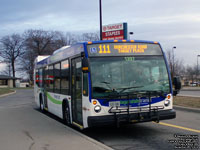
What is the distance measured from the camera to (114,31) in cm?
2909

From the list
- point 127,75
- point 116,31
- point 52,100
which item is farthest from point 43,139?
point 116,31

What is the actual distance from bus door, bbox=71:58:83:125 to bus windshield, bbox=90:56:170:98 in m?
0.91

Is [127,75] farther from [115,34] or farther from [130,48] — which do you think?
[115,34]

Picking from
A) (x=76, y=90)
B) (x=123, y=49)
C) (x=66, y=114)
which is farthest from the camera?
(x=66, y=114)

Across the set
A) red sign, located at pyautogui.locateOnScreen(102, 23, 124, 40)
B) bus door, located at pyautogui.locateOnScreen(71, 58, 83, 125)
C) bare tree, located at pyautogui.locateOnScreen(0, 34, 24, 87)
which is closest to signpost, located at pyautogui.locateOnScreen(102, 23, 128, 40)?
red sign, located at pyautogui.locateOnScreen(102, 23, 124, 40)

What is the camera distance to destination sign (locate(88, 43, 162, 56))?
8172 millimetres

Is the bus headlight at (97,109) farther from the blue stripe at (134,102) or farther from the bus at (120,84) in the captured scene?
the blue stripe at (134,102)

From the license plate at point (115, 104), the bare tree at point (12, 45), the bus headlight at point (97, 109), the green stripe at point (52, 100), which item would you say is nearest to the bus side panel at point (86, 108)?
the bus headlight at point (97, 109)

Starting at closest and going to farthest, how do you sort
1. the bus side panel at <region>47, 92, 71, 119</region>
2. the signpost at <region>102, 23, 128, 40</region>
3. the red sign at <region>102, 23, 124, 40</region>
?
the bus side panel at <region>47, 92, 71, 119</region>, the signpost at <region>102, 23, 128, 40</region>, the red sign at <region>102, 23, 124, 40</region>

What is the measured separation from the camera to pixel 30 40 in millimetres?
73625

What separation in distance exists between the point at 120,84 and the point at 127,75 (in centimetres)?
37

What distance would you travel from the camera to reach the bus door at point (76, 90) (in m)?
8.63

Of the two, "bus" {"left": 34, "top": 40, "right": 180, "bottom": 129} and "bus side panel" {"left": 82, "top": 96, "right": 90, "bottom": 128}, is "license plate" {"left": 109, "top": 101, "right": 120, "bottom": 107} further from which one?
"bus side panel" {"left": 82, "top": 96, "right": 90, "bottom": 128}

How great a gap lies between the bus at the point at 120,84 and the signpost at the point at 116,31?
19.7 m
